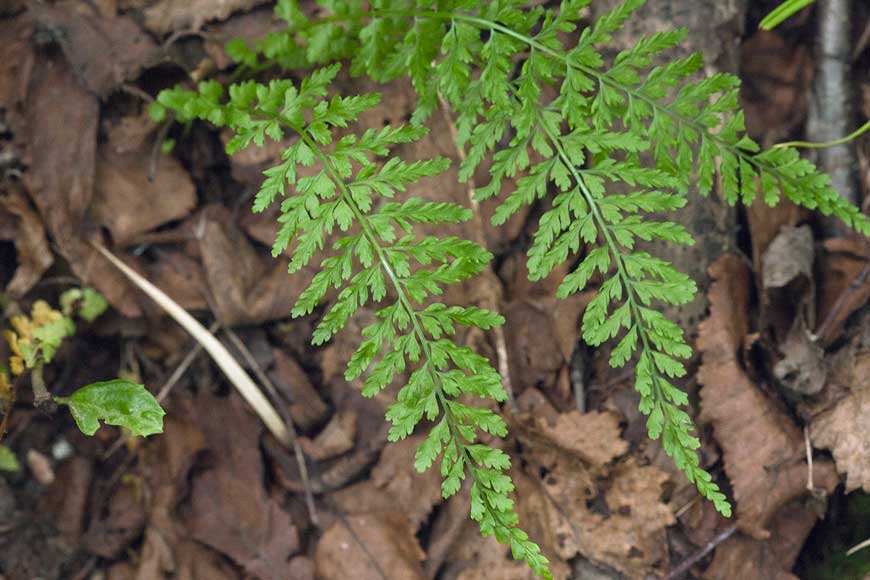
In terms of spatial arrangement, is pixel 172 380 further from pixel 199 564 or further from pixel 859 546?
pixel 859 546

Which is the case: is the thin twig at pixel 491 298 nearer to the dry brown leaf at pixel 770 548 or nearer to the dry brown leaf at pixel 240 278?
the dry brown leaf at pixel 240 278

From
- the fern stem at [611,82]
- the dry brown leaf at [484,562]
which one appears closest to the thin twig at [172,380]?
the dry brown leaf at [484,562]

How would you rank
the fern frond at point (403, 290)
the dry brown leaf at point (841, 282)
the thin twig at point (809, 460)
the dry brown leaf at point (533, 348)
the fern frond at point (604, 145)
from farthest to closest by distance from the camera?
the dry brown leaf at point (533, 348), the dry brown leaf at point (841, 282), the thin twig at point (809, 460), the fern frond at point (604, 145), the fern frond at point (403, 290)

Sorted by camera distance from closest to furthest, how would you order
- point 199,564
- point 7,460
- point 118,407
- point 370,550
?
point 118,407, point 370,550, point 199,564, point 7,460

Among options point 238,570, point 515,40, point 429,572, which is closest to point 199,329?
point 238,570

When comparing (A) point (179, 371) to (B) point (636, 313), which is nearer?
(B) point (636, 313)

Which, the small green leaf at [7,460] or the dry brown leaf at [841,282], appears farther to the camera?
the small green leaf at [7,460]

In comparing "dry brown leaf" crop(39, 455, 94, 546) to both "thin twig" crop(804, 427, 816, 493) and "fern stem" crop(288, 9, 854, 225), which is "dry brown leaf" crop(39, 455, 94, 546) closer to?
"fern stem" crop(288, 9, 854, 225)

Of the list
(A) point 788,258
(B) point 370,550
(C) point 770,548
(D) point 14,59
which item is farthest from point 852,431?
(D) point 14,59
